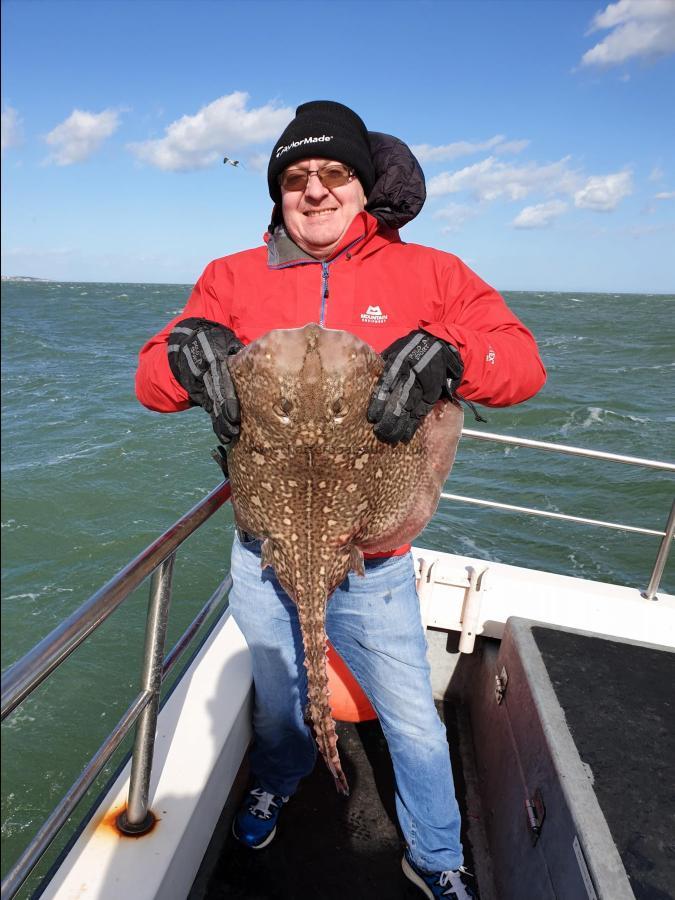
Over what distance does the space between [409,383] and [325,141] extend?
1148 mm

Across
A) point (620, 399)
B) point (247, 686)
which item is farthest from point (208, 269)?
point (620, 399)

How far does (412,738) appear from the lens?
2.59 metres

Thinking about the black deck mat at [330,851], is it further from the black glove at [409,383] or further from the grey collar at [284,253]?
the grey collar at [284,253]

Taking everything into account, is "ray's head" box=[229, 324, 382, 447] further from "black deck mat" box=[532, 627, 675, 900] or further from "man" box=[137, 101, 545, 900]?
"black deck mat" box=[532, 627, 675, 900]

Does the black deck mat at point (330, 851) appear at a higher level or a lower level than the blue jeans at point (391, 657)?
lower

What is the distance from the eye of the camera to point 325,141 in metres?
2.37

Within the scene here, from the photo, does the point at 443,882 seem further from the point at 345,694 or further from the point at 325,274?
the point at 325,274

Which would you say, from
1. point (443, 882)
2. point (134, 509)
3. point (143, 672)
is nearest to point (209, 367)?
point (143, 672)

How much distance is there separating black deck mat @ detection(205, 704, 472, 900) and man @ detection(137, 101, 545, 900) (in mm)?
214

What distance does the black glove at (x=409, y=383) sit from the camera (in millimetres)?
1959

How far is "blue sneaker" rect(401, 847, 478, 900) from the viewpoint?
2574 millimetres

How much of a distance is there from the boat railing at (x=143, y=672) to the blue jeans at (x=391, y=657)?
1.16 ft

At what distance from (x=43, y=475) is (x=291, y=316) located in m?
14.4

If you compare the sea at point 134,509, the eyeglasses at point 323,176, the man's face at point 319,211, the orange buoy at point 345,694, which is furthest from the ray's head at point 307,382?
the orange buoy at point 345,694
